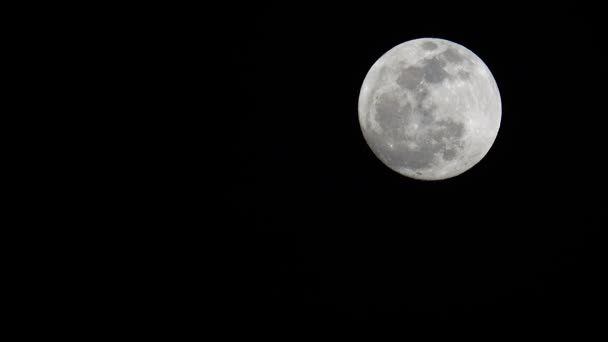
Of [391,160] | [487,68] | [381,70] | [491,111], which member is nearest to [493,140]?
[491,111]

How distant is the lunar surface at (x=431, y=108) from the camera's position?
12.1 ft

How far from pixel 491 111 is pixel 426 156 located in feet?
2.25

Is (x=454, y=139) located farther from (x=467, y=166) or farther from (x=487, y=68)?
(x=487, y=68)

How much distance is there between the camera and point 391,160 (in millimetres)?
4047

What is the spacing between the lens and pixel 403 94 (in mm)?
3736

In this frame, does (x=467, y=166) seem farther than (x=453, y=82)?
Yes

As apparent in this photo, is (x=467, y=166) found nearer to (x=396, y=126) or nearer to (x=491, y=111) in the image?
(x=491, y=111)

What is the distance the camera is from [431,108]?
366 cm

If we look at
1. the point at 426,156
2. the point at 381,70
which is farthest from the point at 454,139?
the point at 381,70

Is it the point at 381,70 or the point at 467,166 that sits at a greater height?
the point at 381,70

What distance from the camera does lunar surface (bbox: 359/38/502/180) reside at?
12.1 ft

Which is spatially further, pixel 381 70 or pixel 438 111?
pixel 381 70

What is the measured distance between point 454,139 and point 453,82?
0.47 metres

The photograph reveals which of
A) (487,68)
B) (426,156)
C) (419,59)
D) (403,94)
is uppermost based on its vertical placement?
(487,68)
